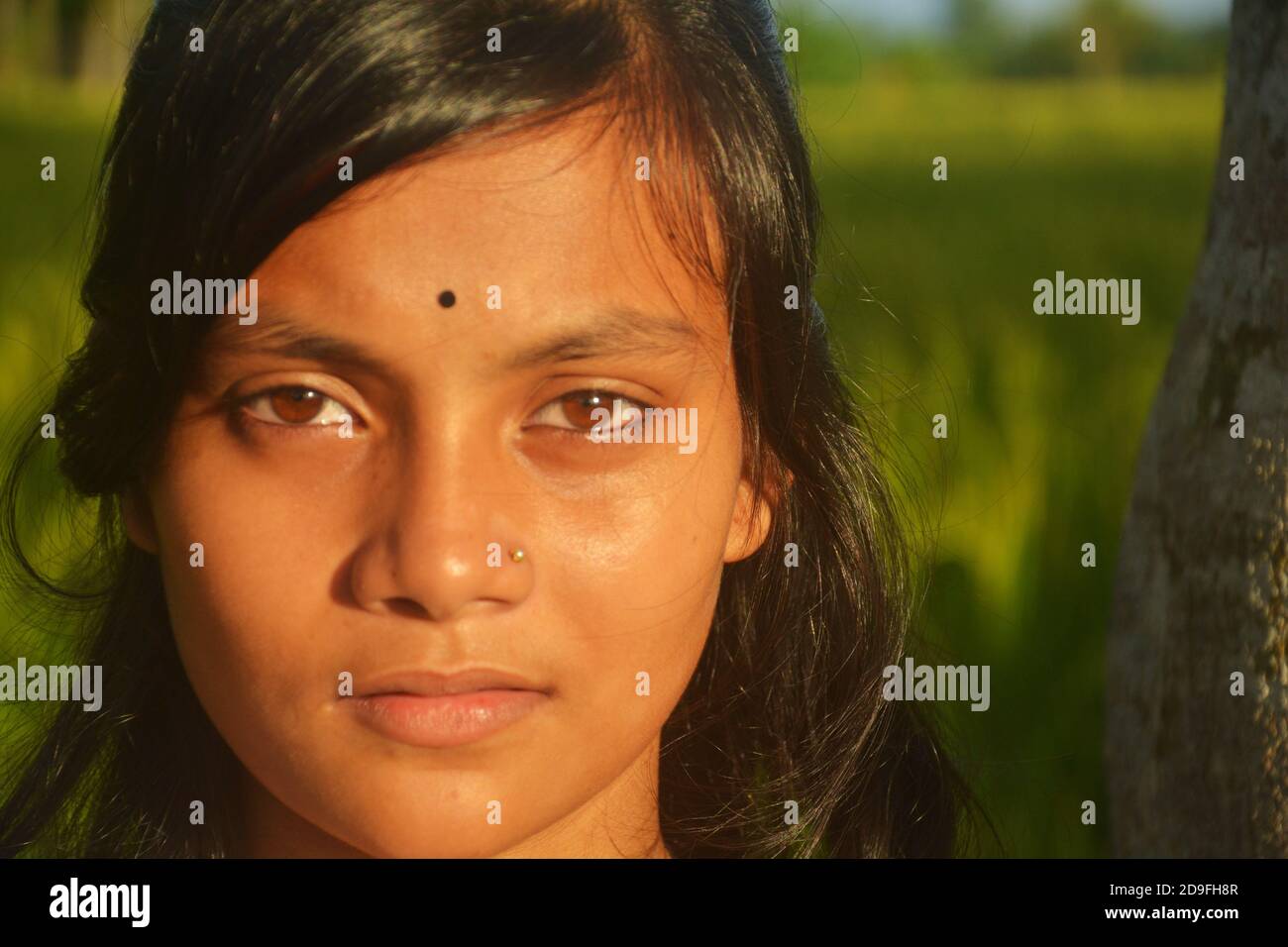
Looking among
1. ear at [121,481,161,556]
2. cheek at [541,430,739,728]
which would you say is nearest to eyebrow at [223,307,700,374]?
cheek at [541,430,739,728]

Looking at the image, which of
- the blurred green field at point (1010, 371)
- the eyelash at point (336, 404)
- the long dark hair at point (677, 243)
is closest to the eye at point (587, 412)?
the eyelash at point (336, 404)

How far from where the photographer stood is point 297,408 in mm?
1390

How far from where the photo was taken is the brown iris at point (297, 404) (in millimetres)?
1384

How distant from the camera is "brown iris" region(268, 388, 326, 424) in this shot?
1.38 m

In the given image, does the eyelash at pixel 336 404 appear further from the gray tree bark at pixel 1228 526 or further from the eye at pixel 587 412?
the gray tree bark at pixel 1228 526

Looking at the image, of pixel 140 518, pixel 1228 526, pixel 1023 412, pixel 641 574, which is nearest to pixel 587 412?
pixel 641 574

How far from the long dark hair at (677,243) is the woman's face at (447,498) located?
64 mm

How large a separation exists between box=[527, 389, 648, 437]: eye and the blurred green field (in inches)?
17.4

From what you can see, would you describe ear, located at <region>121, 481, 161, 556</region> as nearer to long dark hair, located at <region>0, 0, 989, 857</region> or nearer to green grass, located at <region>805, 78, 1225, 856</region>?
long dark hair, located at <region>0, 0, 989, 857</region>

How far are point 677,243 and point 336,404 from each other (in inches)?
14.4

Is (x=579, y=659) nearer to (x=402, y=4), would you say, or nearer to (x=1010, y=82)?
(x=402, y=4)

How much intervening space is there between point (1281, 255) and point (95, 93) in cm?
686

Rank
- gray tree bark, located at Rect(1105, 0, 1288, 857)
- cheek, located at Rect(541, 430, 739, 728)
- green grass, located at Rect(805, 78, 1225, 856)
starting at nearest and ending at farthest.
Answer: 1. cheek, located at Rect(541, 430, 739, 728)
2. gray tree bark, located at Rect(1105, 0, 1288, 857)
3. green grass, located at Rect(805, 78, 1225, 856)

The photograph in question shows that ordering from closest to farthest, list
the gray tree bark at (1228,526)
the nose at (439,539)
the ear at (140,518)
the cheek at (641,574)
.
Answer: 1. the nose at (439,539)
2. the cheek at (641,574)
3. the ear at (140,518)
4. the gray tree bark at (1228,526)
